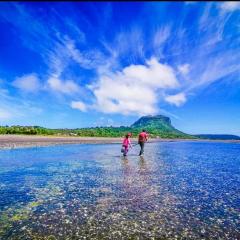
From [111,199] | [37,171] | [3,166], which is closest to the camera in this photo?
[111,199]

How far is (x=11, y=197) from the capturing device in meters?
16.7

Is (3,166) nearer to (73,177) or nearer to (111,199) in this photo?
(73,177)

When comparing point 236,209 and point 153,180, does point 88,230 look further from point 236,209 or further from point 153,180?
point 153,180

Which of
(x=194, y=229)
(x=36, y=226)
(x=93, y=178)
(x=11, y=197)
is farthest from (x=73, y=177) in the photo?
(x=194, y=229)

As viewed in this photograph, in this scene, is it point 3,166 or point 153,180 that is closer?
point 153,180

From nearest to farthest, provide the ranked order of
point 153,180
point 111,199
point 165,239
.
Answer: point 165,239
point 111,199
point 153,180

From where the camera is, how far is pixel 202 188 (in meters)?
20.0

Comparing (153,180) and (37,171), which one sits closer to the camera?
(153,180)

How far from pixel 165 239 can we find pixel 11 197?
9.52 metres

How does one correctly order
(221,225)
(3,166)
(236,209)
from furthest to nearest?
(3,166) → (236,209) → (221,225)

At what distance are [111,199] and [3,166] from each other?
17.0 metres

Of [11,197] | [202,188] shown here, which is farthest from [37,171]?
[202,188]

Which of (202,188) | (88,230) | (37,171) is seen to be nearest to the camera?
(88,230)

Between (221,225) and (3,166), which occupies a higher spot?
(3,166)
